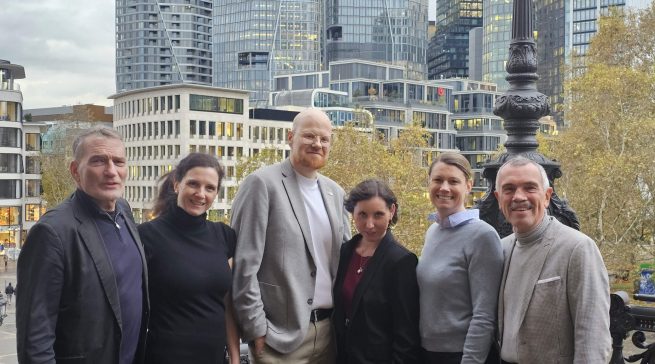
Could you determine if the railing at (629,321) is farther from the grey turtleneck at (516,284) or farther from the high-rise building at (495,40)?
the high-rise building at (495,40)

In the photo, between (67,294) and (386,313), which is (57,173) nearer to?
(386,313)

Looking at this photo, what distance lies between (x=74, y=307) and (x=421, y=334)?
89.6 inches

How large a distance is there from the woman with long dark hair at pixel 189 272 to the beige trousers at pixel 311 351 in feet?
1.06

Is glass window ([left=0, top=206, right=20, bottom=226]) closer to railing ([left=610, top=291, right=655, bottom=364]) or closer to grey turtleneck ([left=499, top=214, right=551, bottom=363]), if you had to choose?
railing ([left=610, top=291, right=655, bottom=364])

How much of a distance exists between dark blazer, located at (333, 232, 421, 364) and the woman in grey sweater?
8cm

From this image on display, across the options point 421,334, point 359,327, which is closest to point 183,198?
point 359,327

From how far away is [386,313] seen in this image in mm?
5082

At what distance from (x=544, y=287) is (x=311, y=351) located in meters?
1.85

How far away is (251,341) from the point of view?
523 centimetres

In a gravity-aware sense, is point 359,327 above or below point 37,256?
below

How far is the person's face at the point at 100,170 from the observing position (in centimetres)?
448

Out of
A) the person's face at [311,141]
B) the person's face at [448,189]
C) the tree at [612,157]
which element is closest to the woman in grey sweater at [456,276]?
the person's face at [448,189]

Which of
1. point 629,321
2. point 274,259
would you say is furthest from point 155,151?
point 629,321

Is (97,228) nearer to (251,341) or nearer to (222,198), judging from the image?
(251,341)
